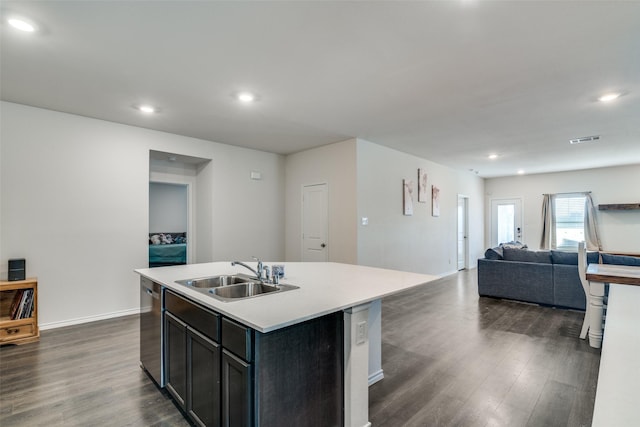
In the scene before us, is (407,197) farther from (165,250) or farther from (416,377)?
(165,250)

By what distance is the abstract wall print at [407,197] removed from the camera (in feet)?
19.2

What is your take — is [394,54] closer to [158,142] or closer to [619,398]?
[619,398]

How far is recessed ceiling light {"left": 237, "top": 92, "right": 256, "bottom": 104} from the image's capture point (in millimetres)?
3186

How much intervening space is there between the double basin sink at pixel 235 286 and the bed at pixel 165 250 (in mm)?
3915

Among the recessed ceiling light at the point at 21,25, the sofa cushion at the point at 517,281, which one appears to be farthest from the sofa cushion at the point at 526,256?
the recessed ceiling light at the point at 21,25

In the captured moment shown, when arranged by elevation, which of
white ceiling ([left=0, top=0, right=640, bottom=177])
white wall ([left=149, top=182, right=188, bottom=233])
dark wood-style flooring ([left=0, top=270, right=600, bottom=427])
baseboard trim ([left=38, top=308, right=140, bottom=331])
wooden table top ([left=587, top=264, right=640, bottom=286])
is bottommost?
dark wood-style flooring ([left=0, top=270, right=600, bottom=427])

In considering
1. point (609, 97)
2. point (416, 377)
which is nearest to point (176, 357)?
point (416, 377)

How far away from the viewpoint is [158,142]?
4492 mm

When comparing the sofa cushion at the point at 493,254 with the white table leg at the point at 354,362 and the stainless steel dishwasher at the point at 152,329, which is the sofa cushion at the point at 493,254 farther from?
the stainless steel dishwasher at the point at 152,329

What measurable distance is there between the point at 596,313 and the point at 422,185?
3.73m

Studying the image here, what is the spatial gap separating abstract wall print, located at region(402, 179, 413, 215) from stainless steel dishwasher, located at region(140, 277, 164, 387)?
14.9ft

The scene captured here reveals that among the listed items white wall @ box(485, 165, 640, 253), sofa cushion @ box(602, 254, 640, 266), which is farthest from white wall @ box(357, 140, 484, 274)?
sofa cushion @ box(602, 254, 640, 266)

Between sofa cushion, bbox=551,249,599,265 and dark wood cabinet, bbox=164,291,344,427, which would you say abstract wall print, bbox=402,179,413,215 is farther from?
dark wood cabinet, bbox=164,291,344,427

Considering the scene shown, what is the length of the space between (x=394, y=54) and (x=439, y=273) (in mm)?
5660
